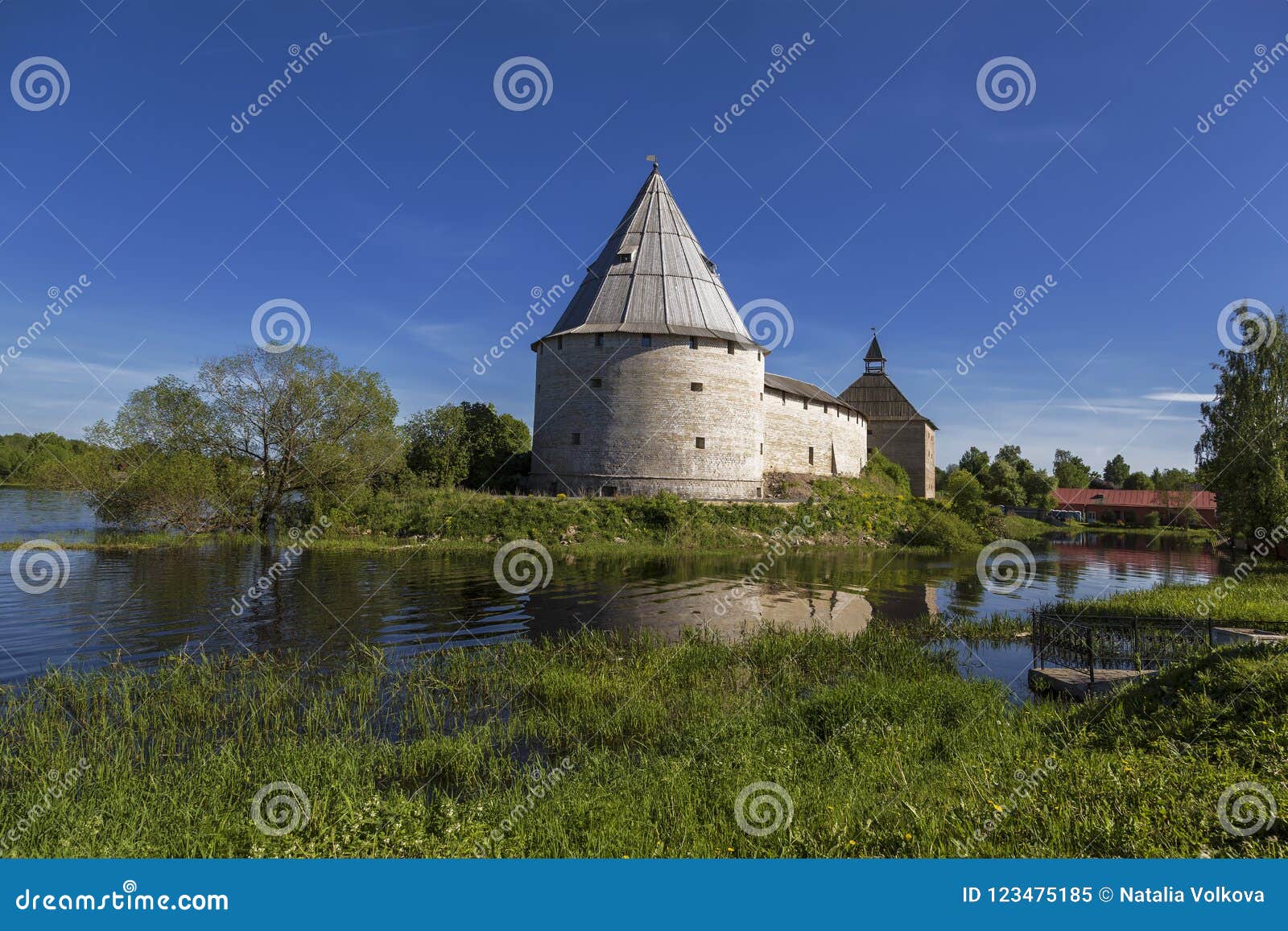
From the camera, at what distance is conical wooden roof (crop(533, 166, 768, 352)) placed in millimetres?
34188

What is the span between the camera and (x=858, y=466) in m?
48.3

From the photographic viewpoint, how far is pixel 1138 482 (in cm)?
8031

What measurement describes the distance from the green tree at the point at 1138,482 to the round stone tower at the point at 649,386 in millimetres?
69609

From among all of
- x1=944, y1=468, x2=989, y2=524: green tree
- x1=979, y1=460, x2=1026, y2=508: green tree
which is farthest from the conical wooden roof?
x1=979, y1=460, x2=1026, y2=508: green tree

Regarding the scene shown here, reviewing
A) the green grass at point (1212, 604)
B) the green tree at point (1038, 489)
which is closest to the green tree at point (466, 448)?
the green grass at point (1212, 604)

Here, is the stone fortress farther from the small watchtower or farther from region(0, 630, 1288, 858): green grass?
region(0, 630, 1288, 858): green grass

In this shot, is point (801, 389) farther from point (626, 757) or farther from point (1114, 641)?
point (626, 757)

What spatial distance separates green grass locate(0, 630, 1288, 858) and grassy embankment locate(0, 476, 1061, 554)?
16.9 metres

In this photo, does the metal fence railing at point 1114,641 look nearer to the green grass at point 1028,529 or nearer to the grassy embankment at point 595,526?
the grassy embankment at point 595,526

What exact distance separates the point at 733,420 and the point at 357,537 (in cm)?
1926

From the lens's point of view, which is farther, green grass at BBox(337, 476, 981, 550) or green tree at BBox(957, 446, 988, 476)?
green tree at BBox(957, 446, 988, 476)

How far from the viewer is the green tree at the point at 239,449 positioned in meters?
27.0

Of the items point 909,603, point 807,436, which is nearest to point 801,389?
point 807,436

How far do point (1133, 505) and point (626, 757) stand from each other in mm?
73230
